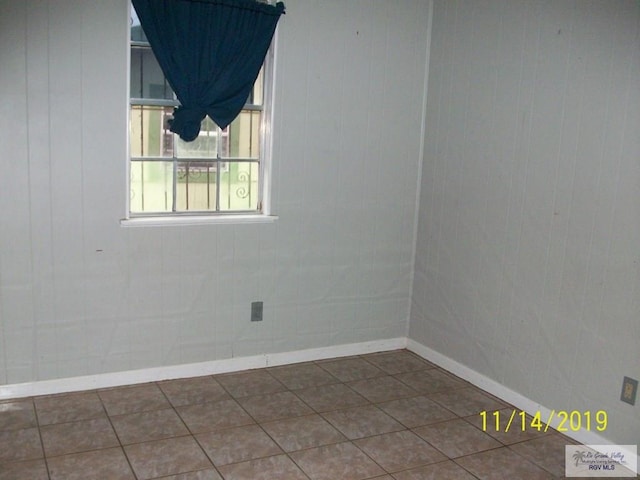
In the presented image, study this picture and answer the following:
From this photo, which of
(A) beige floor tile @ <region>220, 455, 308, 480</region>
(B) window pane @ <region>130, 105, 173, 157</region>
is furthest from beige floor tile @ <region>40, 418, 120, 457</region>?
(B) window pane @ <region>130, 105, 173, 157</region>

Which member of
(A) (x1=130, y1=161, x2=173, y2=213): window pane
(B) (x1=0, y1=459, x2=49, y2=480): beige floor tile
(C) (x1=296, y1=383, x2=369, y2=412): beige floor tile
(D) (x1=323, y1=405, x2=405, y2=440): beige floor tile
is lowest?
(B) (x1=0, y1=459, x2=49, y2=480): beige floor tile

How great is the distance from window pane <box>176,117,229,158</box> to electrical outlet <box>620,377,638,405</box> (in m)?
2.41

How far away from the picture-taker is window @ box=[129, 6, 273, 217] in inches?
138

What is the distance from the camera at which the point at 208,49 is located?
11.5 ft

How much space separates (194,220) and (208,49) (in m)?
0.94

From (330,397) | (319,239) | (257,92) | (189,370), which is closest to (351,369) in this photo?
(330,397)

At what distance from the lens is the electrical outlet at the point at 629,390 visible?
114 inches

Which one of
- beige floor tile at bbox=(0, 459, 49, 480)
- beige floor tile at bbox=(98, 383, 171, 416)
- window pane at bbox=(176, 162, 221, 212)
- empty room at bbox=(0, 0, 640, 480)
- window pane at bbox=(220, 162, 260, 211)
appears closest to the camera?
beige floor tile at bbox=(0, 459, 49, 480)

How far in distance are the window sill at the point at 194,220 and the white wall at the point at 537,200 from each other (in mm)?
1125

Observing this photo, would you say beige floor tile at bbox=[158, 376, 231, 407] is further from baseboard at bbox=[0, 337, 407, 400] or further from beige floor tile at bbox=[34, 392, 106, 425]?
beige floor tile at bbox=[34, 392, 106, 425]

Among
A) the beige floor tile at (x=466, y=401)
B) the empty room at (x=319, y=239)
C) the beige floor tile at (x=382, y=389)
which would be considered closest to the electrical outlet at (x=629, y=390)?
the empty room at (x=319, y=239)

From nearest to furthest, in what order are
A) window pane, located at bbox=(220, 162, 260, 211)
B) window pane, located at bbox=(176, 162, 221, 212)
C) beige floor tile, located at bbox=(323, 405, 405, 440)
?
beige floor tile, located at bbox=(323, 405, 405, 440), window pane, located at bbox=(176, 162, 221, 212), window pane, located at bbox=(220, 162, 260, 211)

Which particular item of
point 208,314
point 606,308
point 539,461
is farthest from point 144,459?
point 606,308

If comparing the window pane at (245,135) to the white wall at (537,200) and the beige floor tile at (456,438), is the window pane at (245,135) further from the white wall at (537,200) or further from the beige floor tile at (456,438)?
the beige floor tile at (456,438)
